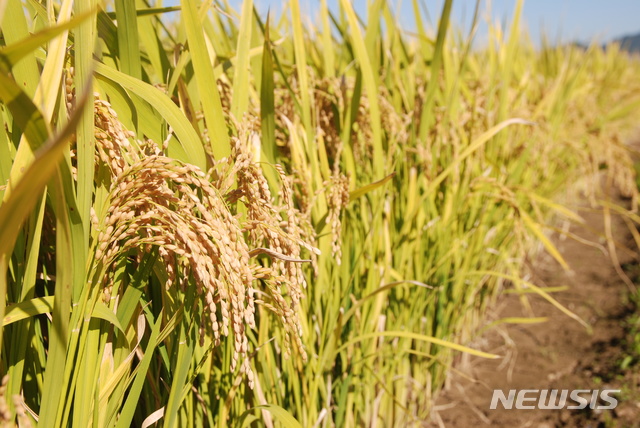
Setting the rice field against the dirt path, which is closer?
the rice field

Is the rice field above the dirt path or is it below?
above

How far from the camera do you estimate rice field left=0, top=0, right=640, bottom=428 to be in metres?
0.57

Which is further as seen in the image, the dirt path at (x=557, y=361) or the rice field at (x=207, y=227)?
the dirt path at (x=557, y=361)

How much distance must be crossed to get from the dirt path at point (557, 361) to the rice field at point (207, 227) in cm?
23

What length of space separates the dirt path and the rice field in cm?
23

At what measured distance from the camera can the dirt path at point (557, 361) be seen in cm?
186

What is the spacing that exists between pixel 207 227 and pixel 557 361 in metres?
2.23

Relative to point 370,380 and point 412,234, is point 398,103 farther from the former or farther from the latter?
point 370,380

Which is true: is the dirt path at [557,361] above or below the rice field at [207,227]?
below

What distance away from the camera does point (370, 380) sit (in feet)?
4.39

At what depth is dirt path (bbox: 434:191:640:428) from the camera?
6.09ft

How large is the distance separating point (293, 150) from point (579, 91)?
288cm

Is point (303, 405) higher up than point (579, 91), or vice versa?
point (579, 91)

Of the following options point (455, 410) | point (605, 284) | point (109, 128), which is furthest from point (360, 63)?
point (605, 284)
